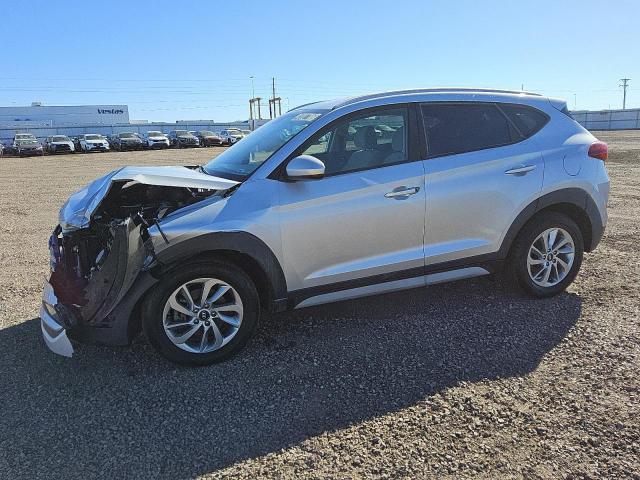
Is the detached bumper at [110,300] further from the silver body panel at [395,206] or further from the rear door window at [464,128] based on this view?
the rear door window at [464,128]

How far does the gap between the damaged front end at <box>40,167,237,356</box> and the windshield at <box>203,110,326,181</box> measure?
298mm

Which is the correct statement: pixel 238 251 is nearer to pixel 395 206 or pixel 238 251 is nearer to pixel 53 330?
pixel 395 206

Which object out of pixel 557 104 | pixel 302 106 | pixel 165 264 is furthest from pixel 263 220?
pixel 557 104

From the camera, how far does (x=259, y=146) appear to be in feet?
13.8

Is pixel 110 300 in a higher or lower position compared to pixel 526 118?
lower

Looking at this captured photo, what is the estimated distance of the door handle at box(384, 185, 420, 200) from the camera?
386cm

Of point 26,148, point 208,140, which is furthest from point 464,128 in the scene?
point 208,140

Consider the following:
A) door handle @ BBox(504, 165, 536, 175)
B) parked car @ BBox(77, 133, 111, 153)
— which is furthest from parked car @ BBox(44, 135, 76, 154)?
door handle @ BBox(504, 165, 536, 175)

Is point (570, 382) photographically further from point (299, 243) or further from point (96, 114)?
point (96, 114)

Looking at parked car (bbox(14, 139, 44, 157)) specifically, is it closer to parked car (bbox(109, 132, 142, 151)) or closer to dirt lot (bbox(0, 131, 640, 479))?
parked car (bbox(109, 132, 142, 151))

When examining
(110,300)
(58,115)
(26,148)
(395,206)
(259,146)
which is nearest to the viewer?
(110,300)

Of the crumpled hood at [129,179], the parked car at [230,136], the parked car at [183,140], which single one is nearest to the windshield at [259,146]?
the crumpled hood at [129,179]

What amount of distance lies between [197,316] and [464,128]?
265cm

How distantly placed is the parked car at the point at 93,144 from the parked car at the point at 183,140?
231 inches
